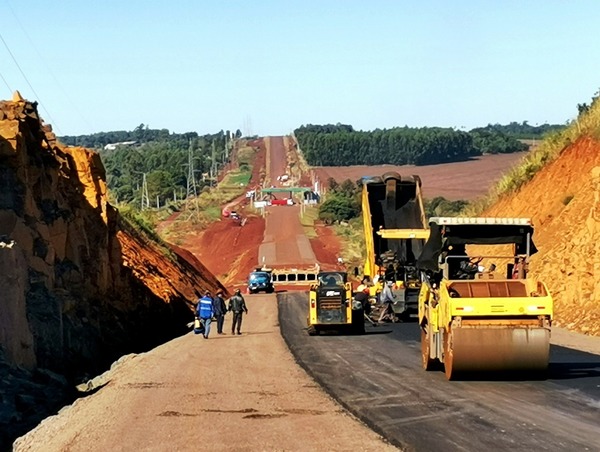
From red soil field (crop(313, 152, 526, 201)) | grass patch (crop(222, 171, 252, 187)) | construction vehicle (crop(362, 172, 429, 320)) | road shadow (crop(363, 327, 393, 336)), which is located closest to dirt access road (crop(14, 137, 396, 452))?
road shadow (crop(363, 327, 393, 336))

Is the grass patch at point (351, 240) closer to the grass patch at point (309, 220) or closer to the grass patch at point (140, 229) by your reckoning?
the grass patch at point (309, 220)

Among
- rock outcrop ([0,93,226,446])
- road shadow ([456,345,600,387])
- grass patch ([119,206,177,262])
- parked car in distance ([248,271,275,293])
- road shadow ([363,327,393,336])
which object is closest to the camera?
road shadow ([456,345,600,387])

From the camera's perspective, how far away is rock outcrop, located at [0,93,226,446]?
26328 mm

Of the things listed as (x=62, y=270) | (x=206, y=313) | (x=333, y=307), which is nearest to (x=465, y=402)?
(x=333, y=307)

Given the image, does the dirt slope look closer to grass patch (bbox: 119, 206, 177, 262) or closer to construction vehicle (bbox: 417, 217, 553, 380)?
construction vehicle (bbox: 417, 217, 553, 380)

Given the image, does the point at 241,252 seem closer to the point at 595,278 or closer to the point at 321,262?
the point at 321,262

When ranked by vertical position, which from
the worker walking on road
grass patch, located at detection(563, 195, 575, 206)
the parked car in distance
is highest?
grass patch, located at detection(563, 195, 575, 206)

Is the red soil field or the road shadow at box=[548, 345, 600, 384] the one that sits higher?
the red soil field

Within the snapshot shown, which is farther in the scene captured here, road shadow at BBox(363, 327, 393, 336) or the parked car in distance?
the parked car in distance

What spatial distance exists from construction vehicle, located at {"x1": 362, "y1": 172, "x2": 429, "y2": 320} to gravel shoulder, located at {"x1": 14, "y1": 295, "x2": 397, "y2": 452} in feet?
34.5

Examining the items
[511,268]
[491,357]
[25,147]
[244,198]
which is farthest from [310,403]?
[244,198]

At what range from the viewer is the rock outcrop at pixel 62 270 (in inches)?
1037

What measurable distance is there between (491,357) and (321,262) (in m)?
71.3

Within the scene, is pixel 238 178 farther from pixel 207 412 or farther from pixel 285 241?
pixel 207 412
